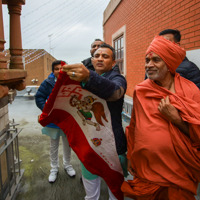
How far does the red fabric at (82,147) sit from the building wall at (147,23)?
2.24 m

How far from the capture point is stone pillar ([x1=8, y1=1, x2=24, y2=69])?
2.58 meters

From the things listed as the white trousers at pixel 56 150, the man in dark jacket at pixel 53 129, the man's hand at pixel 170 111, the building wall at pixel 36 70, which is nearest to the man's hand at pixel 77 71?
the man's hand at pixel 170 111

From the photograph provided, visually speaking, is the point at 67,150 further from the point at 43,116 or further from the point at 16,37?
the point at 16,37

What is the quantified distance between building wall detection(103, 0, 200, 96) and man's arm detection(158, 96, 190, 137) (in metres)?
1.93

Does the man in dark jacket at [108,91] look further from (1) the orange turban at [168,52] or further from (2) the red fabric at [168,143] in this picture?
(1) the orange turban at [168,52]

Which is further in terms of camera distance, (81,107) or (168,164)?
(81,107)

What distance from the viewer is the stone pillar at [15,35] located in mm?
2584

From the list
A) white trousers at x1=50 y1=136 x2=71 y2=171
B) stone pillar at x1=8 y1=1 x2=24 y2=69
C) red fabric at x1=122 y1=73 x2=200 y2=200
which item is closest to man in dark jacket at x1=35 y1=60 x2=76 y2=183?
white trousers at x1=50 y1=136 x2=71 y2=171

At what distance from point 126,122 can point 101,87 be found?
490cm

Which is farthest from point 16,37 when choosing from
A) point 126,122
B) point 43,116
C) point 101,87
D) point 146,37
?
point 126,122

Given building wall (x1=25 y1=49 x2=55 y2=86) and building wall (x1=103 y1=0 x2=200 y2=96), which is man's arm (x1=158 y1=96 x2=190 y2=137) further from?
building wall (x1=25 y1=49 x2=55 y2=86)

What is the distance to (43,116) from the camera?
5.63ft

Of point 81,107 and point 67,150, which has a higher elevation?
point 81,107

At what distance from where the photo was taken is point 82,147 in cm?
168
